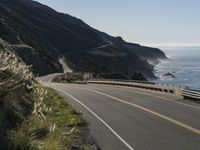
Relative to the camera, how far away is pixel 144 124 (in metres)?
19.4

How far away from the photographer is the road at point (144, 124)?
1492 centimetres

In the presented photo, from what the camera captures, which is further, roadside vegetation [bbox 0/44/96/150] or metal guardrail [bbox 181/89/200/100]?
metal guardrail [bbox 181/89/200/100]

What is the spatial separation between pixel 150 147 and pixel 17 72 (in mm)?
4519

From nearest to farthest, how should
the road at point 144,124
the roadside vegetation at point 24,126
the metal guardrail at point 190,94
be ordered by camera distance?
the roadside vegetation at point 24,126, the road at point 144,124, the metal guardrail at point 190,94

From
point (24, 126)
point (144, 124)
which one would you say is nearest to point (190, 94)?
point (144, 124)

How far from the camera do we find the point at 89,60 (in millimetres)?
172875

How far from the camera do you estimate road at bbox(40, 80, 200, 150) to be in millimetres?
14922

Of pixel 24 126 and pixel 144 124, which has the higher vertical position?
pixel 24 126

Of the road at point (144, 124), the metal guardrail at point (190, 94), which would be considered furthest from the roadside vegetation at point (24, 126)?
the metal guardrail at point (190, 94)

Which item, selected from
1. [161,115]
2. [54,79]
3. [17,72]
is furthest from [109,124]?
[54,79]

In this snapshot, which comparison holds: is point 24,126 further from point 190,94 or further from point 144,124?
point 190,94

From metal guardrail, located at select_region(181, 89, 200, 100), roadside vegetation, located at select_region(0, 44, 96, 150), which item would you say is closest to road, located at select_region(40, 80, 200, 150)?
roadside vegetation, located at select_region(0, 44, 96, 150)

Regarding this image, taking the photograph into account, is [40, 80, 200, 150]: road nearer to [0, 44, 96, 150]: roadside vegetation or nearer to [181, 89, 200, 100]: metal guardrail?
[0, 44, 96, 150]: roadside vegetation

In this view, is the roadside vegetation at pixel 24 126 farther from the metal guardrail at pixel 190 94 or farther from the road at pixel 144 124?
the metal guardrail at pixel 190 94
